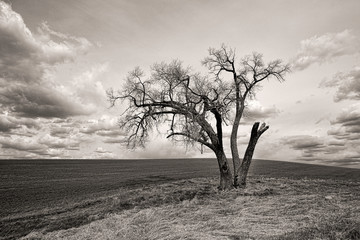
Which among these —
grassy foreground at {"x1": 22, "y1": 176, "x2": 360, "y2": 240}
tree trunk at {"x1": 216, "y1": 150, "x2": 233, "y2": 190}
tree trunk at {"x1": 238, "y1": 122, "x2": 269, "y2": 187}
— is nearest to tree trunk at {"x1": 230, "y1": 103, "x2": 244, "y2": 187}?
tree trunk at {"x1": 238, "y1": 122, "x2": 269, "y2": 187}

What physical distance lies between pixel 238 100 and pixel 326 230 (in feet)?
46.0

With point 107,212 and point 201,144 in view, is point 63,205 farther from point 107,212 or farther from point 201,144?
point 201,144

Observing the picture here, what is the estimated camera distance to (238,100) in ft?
70.7

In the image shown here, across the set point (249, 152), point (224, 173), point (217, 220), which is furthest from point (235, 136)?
point (217, 220)

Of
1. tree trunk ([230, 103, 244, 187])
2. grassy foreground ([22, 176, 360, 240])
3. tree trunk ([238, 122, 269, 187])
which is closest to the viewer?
grassy foreground ([22, 176, 360, 240])

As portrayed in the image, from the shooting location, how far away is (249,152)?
20.8 metres

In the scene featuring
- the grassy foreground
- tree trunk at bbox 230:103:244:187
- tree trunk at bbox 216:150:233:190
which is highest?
tree trunk at bbox 230:103:244:187

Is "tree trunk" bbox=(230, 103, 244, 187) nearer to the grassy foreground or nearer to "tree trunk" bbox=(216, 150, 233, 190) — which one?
"tree trunk" bbox=(216, 150, 233, 190)

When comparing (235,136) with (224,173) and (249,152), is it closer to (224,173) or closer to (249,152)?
(249,152)

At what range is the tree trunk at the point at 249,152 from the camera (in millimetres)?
20656

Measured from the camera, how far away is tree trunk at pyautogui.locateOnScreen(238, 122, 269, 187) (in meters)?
20.7

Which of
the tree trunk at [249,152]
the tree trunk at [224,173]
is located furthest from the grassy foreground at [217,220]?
the tree trunk at [249,152]

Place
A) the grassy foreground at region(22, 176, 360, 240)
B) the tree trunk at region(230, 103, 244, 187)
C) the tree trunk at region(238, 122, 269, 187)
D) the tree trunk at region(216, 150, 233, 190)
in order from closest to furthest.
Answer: the grassy foreground at region(22, 176, 360, 240) < the tree trunk at region(216, 150, 233, 190) < the tree trunk at region(238, 122, 269, 187) < the tree trunk at region(230, 103, 244, 187)

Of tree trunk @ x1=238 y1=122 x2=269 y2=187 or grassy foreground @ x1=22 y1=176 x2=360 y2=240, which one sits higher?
tree trunk @ x1=238 y1=122 x2=269 y2=187
